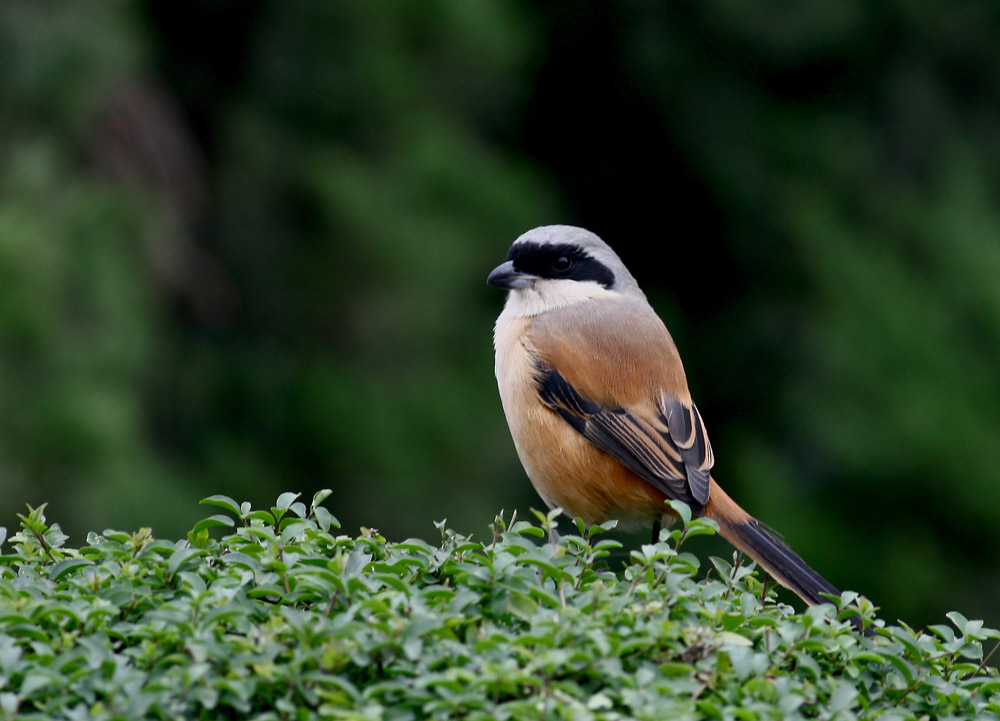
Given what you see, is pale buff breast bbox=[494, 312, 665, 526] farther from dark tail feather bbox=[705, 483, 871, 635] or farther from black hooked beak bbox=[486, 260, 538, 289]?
black hooked beak bbox=[486, 260, 538, 289]

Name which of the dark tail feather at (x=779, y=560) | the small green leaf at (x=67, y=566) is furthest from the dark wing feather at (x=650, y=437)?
the small green leaf at (x=67, y=566)

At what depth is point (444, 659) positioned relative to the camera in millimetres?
2195

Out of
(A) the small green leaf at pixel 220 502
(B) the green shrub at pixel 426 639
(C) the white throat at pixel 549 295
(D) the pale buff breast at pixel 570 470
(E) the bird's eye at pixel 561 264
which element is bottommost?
(B) the green shrub at pixel 426 639

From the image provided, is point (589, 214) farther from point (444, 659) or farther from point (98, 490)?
point (444, 659)

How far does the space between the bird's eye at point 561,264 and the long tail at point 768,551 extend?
108 cm

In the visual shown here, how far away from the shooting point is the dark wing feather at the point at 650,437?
397cm

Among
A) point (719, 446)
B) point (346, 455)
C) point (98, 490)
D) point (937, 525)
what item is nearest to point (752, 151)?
point (719, 446)

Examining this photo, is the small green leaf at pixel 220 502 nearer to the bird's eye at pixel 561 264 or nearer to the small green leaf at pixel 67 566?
the small green leaf at pixel 67 566

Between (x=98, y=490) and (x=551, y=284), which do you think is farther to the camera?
(x=98, y=490)

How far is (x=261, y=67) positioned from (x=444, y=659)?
8.60 m

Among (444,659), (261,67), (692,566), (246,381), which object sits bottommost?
(444,659)

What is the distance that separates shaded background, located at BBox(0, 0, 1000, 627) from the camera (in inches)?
372

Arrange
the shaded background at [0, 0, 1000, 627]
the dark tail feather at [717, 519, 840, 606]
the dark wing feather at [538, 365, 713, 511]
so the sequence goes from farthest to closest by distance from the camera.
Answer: the shaded background at [0, 0, 1000, 627] → the dark wing feather at [538, 365, 713, 511] → the dark tail feather at [717, 519, 840, 606]

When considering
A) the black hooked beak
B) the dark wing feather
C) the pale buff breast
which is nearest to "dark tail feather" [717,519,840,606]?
the dark wing feather
